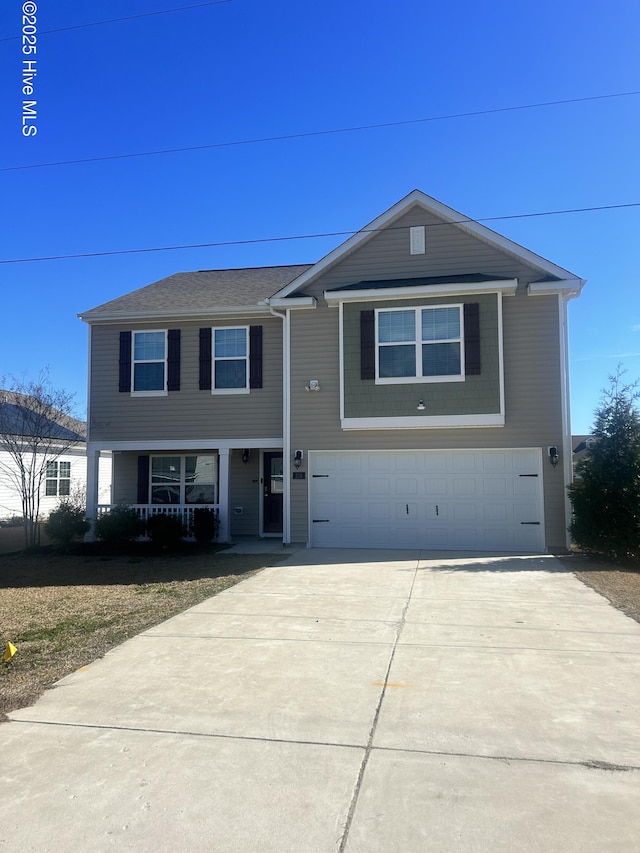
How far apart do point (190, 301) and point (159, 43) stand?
219 inches

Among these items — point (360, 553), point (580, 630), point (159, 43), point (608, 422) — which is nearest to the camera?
point (580, 630)

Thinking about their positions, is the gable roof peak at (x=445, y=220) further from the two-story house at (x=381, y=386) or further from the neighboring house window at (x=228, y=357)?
the neighboring house window at (x=228, y=357)

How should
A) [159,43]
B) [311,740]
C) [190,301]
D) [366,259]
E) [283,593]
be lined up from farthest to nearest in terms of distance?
[190,301]
[366,259]
[159,43]
[283,593]
[311,740]

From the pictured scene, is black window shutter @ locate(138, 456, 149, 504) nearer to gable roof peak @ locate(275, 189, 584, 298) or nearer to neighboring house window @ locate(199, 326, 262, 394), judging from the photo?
neighboring house window @ locate(199, 326, 262, 394)

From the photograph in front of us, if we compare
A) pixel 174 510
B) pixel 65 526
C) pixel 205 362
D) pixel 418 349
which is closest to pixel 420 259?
pixel 418 349

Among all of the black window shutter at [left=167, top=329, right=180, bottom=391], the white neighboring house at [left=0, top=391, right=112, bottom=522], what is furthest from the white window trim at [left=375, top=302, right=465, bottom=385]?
the white neighboring house at [left=0, top=391, right=112, bottom=522]

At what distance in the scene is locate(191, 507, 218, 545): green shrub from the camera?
535 inches

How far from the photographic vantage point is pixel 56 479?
22.7m

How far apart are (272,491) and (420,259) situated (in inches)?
A: 263

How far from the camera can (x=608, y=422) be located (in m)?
11.2

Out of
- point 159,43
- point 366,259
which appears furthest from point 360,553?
point 159,43

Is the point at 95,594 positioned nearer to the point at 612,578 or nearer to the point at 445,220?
the point at 612,578

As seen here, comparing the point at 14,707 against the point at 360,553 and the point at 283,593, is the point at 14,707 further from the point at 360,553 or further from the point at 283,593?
the point at 360,553

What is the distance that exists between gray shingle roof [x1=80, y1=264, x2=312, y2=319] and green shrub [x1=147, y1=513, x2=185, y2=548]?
4.93 meters
